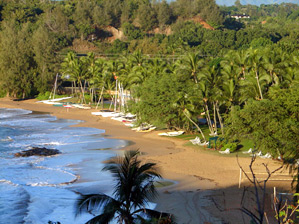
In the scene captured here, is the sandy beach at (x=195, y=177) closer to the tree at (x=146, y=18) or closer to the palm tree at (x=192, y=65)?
the palm tree at (x=192, y=65)

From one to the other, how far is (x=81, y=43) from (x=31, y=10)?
84.0 feet

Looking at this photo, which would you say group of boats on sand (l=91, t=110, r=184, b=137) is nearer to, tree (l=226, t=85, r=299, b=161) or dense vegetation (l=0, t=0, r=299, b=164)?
dense vegetation (l=0, t=0, r=299, b=164)

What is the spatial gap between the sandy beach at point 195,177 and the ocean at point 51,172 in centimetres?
319

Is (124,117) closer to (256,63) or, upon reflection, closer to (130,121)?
(130,121)

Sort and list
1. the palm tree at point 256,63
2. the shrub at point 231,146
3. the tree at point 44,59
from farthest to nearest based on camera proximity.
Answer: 1. the tree at point 44,59
2. the palm tree at point 256,63
3. the shrub at point 231,146

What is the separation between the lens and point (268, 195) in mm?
21094

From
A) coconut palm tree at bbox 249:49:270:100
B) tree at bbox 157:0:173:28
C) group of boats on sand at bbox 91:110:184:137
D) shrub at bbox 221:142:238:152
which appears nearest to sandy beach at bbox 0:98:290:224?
group of boats on sand at bbox 91:110:184:137

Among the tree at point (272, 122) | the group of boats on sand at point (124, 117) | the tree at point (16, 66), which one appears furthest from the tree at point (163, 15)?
the tree at point (272, 122)

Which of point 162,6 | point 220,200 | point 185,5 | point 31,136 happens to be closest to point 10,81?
point 31,136

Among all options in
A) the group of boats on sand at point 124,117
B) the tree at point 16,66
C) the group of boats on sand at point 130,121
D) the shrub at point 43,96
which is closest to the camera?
the group of boats on sand at point 130,121

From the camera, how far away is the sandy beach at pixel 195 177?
19297 mm

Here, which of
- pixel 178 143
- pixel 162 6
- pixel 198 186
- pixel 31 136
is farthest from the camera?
pixel 162 6

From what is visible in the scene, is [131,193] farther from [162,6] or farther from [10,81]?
[162,6]

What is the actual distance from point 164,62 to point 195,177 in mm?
32182
